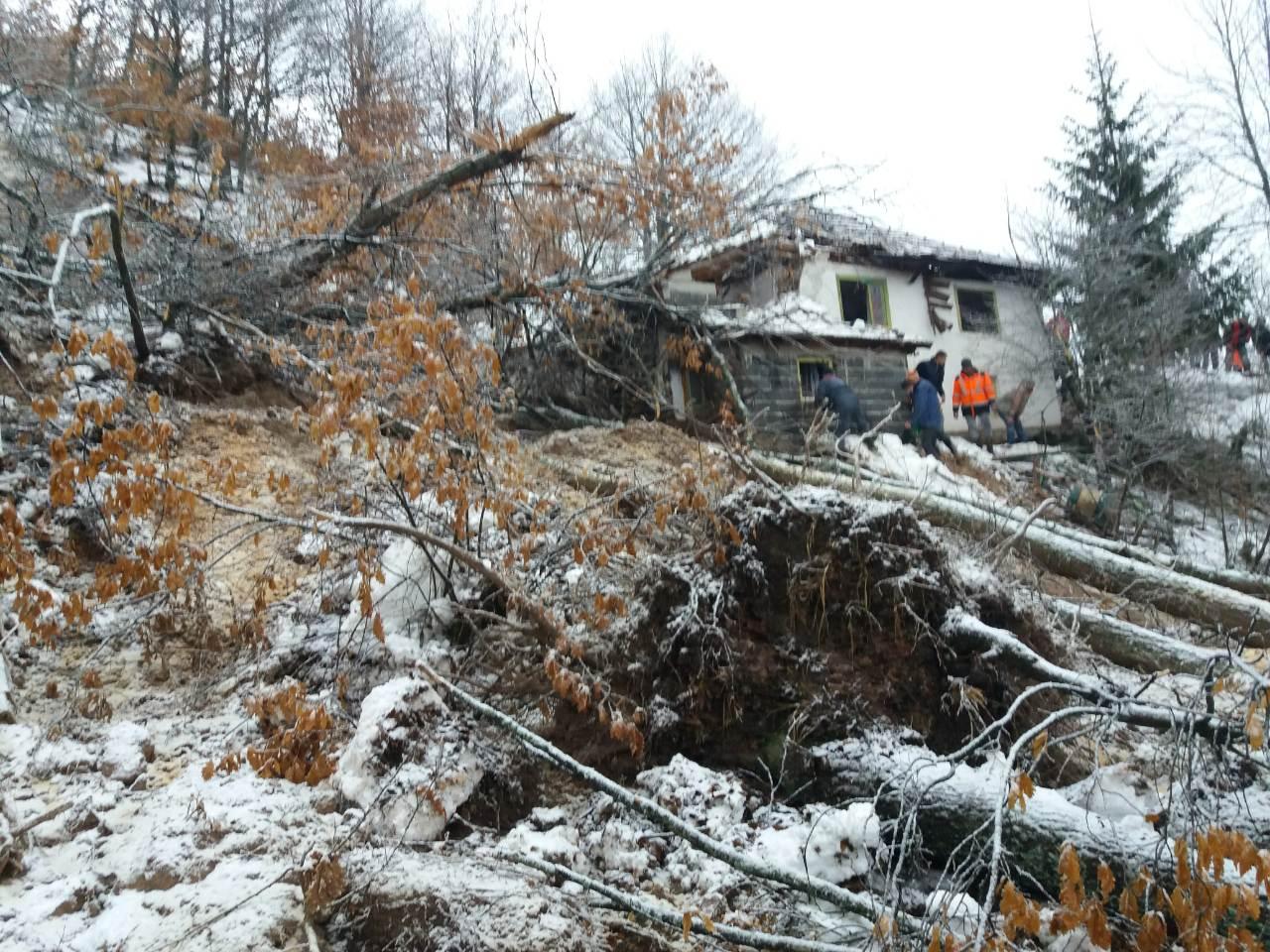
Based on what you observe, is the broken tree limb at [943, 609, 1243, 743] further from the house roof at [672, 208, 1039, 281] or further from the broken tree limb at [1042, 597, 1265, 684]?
the house roof at [672, 208, 1039, 281]

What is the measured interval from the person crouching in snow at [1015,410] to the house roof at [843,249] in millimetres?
2830

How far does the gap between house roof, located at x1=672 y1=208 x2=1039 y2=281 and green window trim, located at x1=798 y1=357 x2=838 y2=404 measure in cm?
178

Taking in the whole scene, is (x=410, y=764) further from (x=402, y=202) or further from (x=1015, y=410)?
(x=1015, y=410)

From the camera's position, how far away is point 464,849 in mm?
3303

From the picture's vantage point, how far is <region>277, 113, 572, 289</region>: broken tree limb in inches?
292

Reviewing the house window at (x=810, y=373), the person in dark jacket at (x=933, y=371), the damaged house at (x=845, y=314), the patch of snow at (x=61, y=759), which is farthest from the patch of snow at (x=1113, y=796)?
the person in dark jacket at (x=933, y=371)

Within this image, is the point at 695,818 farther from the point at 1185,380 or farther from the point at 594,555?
the point at 1185,380

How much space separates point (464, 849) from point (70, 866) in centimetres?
150

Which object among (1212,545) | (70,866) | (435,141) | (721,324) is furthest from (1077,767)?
(435,141)

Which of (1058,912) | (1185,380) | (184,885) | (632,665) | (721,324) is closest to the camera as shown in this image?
(1058,912)

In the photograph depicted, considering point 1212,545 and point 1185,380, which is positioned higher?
point 1185,380

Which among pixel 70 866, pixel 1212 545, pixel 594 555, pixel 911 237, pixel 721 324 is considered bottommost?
pixel 1212 545

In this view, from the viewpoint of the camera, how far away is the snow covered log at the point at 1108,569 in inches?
223

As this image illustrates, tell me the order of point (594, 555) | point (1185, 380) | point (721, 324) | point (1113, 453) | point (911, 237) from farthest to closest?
1. point (911, 237)
2. point (1185, 380)
3. point (1113, 453)
4. point (721, 324)
5. point (594, 555)
